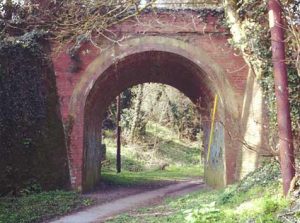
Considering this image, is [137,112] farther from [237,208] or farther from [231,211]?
[231,211]

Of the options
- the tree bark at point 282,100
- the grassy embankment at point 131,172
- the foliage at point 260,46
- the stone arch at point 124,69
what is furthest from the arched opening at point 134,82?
the tree bark at point 282,100

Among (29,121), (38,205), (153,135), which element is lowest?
(38,205)

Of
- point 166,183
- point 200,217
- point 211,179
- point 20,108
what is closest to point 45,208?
point 20,108

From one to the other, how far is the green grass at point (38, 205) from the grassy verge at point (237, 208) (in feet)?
5.48

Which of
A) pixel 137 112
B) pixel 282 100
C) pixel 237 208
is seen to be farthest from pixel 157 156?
pixel 282 100

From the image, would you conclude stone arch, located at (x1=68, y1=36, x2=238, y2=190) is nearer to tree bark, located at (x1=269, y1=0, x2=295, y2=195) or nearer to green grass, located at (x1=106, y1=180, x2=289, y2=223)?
green grass, located at (x1=106, y1=180, x2=289, y2=223)

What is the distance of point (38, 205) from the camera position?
11.0m

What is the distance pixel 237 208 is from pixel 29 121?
7.14m

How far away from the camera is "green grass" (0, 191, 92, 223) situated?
388 inches

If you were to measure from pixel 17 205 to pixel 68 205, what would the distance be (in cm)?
128

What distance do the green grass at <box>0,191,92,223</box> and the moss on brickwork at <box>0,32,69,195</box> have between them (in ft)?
2.48

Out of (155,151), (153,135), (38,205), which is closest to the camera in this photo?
(38,205)

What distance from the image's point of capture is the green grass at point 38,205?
→ 9.85 meters

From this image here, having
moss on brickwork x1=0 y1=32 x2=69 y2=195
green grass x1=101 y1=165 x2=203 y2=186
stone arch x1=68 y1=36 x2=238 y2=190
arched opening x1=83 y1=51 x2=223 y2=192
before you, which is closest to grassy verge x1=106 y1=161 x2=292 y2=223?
stone arch x1=68 y1=36 x2=238 y2=190
